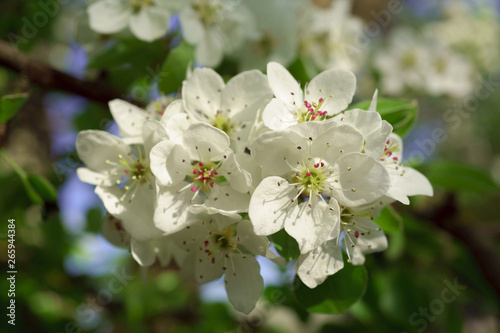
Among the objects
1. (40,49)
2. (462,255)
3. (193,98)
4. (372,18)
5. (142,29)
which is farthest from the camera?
(40,49)

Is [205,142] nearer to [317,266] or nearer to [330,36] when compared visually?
[317,266]

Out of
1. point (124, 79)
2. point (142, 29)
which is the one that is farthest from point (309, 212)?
point (124, 79)

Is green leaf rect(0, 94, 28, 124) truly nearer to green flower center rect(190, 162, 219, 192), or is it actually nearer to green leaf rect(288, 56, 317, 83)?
green flower center rect(190, 162, 219, 192)

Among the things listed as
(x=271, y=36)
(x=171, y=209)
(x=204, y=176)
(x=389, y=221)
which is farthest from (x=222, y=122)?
(x=271, y=36)

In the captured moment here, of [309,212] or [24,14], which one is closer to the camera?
[309,212]

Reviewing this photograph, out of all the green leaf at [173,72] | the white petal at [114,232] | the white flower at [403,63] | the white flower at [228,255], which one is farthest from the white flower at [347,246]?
the white flower at [403,63]

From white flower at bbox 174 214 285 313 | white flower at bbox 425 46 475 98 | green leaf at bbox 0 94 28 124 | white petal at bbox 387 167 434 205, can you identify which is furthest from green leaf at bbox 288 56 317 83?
white flower at bbox 425 46 475 98

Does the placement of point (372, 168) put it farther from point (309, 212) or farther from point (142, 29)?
point (142, 29)
